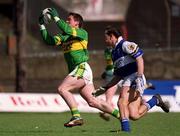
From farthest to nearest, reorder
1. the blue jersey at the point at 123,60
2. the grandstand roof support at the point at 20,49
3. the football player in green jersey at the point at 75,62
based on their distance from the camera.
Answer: the grandstand roof support at the point at 20,49, the football player in green jersey at the point at 75,62, the blue jersey at the point at 123,60

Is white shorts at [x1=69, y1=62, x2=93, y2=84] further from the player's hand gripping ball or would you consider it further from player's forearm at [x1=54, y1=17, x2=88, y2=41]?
the player's hand gripping ball

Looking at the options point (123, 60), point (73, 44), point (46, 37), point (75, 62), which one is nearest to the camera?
point (123, 60)

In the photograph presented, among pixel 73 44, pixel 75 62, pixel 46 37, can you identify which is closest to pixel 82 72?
pixel 75 62

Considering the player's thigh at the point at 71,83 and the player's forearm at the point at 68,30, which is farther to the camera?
the player's thigh at the point at 71,83

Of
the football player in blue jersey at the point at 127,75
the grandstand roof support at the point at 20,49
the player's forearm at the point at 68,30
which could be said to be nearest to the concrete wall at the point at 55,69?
the grandstand roof support at the point at 20,49

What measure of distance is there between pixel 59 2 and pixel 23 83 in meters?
3.74

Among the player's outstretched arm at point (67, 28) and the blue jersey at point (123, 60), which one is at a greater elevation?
the player's outstretched arm at point (67, 28)

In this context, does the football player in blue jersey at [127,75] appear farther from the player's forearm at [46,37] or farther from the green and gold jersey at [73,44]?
the player's forearm at [46,37]

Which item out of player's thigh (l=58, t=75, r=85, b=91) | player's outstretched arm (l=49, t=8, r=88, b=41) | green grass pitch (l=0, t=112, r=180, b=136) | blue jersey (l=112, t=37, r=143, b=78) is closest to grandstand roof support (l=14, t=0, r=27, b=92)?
green grass pitch (l=0, t=112, r=180, b=136)

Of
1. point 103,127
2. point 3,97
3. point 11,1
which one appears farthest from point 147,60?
point 103,127

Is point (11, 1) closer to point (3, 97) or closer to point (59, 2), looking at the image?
point (59, 2)

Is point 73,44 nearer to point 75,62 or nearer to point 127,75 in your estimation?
point 75,62

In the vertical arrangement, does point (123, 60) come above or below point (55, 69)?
above

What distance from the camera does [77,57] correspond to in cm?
1499
